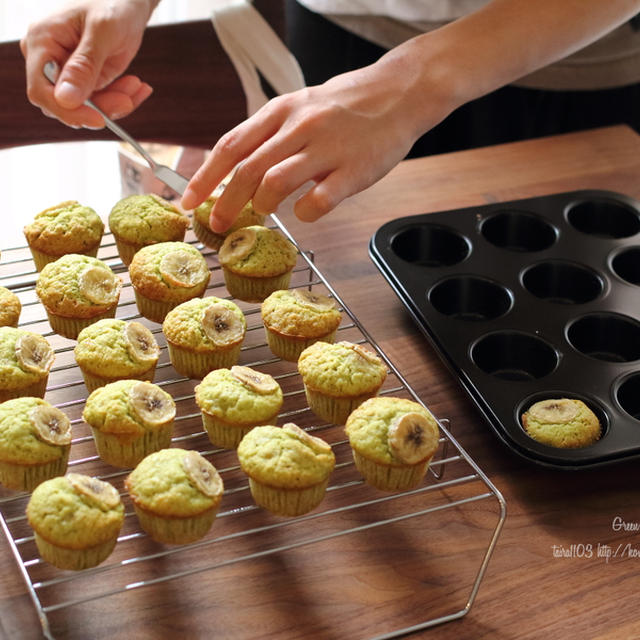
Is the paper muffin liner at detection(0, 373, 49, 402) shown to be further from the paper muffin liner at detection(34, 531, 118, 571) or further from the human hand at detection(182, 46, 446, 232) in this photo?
the human hand at detection(182, 46, 446, 232)

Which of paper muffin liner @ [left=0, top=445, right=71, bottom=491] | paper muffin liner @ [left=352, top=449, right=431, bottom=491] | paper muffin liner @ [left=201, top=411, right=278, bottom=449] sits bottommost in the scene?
paper muffin liner @ [left=352, top=449, right=431, bottom=491]

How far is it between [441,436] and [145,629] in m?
0.62

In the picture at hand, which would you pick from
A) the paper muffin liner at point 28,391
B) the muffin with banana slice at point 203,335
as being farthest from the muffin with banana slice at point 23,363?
the muffin with banana slice at point 203,335

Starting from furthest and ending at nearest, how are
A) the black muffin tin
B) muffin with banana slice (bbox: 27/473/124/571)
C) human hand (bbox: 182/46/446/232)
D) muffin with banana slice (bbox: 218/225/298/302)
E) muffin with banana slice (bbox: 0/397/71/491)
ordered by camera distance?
muffin with banana slice (bbox: 218/225/298/302) < human hand (bbox: 182/46/446/232) < the black muffin tin < muffin with banana slice (bbox: 0/397/71/491) < muffin with banana slice (bbox: 27/473/124/571)

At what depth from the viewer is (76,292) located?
1.75 metres

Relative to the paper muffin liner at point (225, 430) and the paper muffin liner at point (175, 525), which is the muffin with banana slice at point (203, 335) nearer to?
the paper muffin liner at point (225, 430)

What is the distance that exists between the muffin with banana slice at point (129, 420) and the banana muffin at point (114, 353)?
0.27 ft

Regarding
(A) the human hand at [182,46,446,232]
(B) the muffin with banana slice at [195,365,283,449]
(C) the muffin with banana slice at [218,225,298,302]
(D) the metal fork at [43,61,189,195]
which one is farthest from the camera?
(D) the metal fork at [43,61,189,195]

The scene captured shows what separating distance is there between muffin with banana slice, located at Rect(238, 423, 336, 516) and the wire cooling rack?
0.03 meters

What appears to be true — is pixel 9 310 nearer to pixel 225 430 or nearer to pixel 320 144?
pixel 225 430

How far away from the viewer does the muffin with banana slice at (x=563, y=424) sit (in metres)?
1.58

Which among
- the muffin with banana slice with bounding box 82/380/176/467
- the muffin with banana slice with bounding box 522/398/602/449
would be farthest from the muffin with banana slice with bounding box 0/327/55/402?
the muffin with banana slice with bounding box 522/398/602/449

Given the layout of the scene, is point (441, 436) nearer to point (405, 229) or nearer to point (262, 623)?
point (262, 623)

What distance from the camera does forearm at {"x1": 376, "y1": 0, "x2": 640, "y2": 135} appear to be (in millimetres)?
1892
